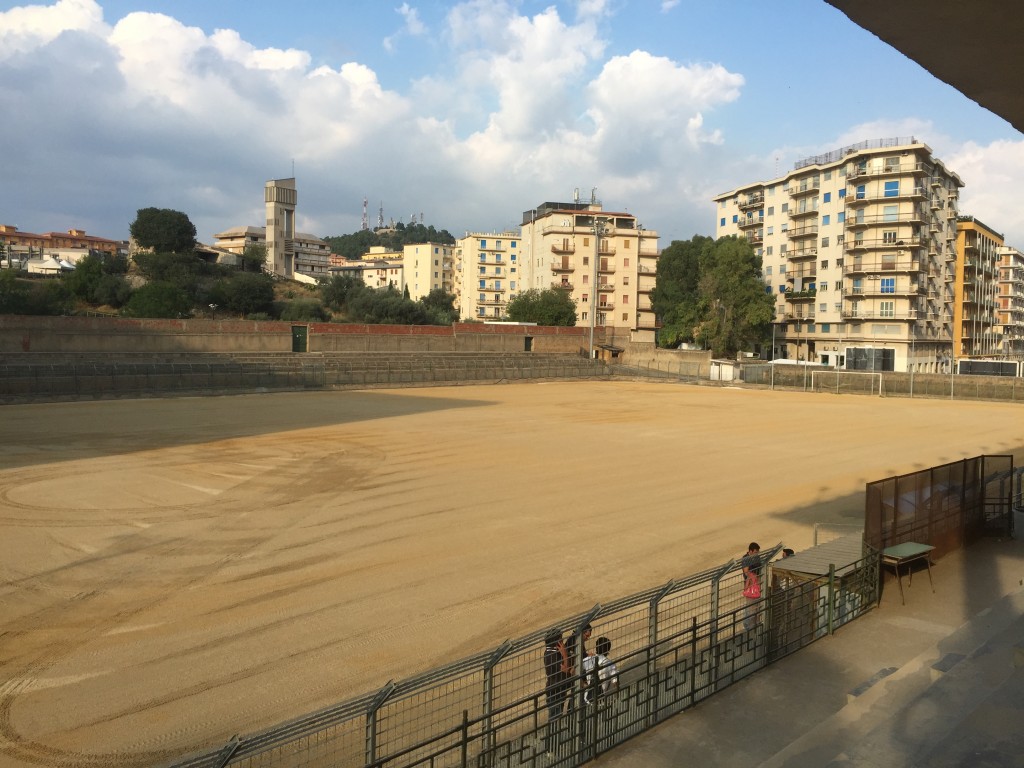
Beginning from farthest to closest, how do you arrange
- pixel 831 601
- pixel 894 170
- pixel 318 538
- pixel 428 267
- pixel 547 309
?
pixel 428 267
pixel 547 309
pixel 894 170
pixel 318 538
pixel 831 601

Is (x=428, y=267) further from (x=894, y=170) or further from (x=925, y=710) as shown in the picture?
(x=925, y=710)

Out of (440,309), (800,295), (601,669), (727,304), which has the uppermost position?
(800,295)

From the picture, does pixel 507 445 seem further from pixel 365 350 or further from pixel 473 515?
pixel 365 350

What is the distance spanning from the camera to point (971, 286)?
9119 centimetres

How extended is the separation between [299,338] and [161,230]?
3728 centimetres

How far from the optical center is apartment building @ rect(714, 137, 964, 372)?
71938 mm

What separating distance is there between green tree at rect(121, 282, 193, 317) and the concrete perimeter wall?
8670 millimetres

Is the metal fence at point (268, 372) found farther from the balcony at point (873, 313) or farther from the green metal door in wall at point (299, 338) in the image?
the balcony at point (873, 313)

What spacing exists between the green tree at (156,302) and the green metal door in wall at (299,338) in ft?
43.3

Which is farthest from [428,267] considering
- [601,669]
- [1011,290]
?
[601,669]

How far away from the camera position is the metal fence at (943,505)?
1157 centimetres

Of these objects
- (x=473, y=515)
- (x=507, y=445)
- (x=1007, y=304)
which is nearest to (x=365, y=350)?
(x=507, y=445)

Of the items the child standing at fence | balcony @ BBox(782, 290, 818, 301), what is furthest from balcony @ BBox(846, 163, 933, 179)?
the child standing at fence

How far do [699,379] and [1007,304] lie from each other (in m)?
88.0
